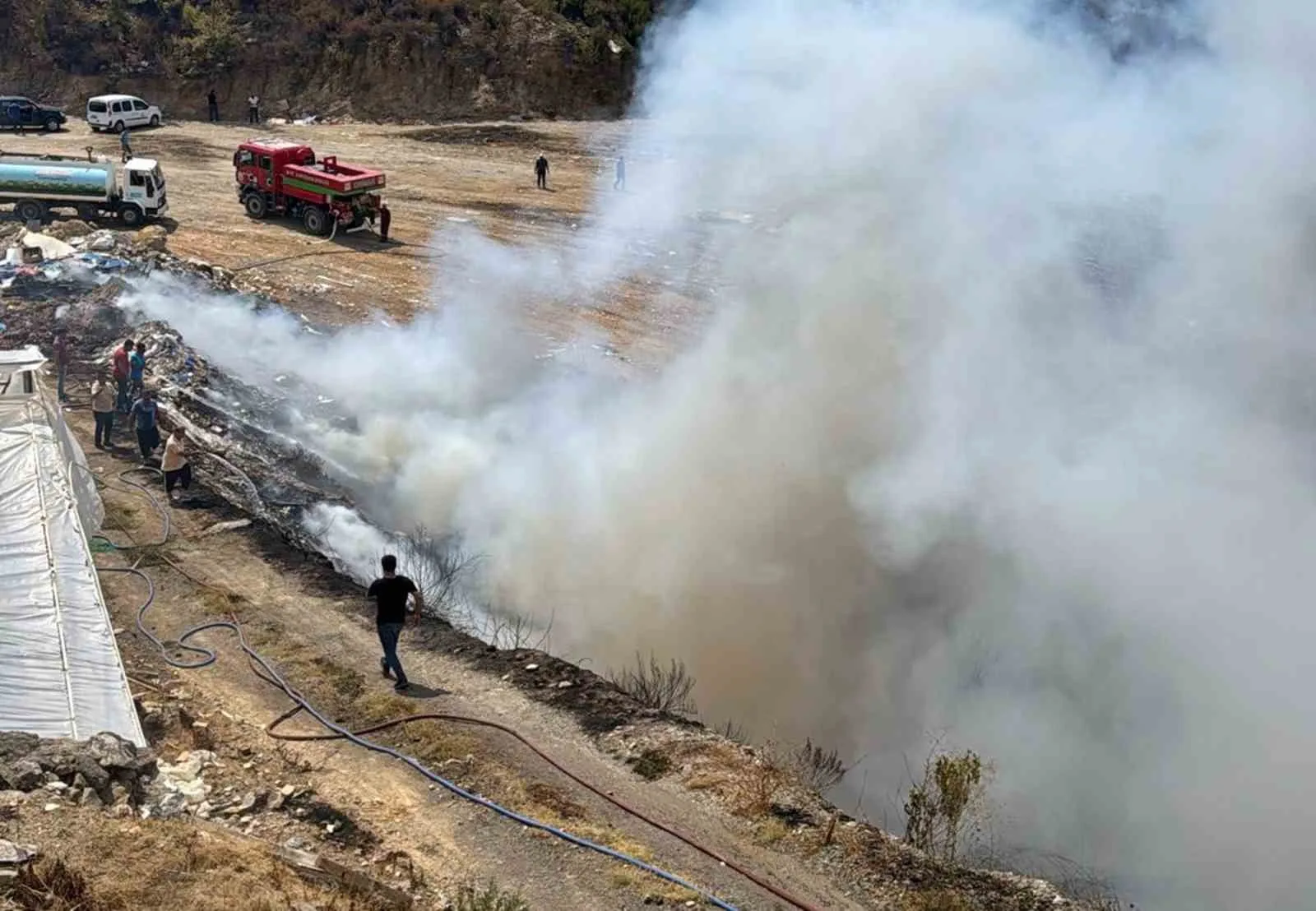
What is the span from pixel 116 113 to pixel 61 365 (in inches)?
1013

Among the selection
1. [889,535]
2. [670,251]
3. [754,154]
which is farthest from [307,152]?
[889,535]

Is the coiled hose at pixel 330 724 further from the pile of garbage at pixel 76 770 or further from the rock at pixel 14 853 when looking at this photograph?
the rock at pixel 14 853

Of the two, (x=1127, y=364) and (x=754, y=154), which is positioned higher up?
(x=754, y=154)

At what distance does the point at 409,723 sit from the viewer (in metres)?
9.87

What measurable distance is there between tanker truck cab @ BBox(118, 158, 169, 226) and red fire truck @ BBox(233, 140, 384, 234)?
7.22 feet

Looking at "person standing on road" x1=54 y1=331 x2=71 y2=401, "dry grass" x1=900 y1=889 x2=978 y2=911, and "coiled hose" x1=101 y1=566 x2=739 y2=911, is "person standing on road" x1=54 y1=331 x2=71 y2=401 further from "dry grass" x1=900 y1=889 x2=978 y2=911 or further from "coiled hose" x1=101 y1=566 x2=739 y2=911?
"dry grass" x1=900 y1=889 x2=978 y2=911

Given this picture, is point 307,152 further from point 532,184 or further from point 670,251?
point 670,251

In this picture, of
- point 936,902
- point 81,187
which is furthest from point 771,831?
point 81,187

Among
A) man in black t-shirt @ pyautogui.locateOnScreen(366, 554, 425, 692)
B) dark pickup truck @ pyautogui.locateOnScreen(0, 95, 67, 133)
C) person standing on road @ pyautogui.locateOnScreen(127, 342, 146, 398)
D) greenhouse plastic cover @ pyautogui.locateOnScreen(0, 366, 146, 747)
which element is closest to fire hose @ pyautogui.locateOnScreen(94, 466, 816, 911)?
man in black t-shirt @ pyautogui.locateOnScreen(366, 554, 425, 692)

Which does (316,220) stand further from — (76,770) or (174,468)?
(76,770)

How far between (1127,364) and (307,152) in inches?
869

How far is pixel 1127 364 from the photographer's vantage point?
547 inches

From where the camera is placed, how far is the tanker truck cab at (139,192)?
1078 inches

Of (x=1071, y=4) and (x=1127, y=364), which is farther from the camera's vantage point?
(x=1127, y=364)
